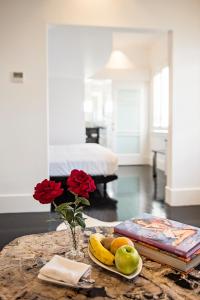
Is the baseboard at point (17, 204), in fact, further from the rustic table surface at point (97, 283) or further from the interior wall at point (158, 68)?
the interior wall at point (158, 68)

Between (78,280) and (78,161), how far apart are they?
365cm

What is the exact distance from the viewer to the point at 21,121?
3783 millimetres

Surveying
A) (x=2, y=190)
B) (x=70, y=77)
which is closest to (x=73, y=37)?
(x=2, y=190)

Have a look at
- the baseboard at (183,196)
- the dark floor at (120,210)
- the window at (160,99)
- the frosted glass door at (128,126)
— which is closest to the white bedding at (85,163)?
the dark floor at (120,210)

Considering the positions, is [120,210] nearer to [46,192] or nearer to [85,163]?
[85,163]

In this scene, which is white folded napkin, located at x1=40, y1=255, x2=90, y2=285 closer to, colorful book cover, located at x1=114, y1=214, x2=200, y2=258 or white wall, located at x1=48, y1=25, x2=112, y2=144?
colorful book cover, located at x1=114, y1=214, x2=200, y2=258

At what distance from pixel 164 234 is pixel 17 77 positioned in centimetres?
305

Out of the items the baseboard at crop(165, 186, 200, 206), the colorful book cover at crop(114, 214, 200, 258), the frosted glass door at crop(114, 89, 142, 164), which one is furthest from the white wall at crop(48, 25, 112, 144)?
the colorful book cover at crop(114, 214, 200, 258)

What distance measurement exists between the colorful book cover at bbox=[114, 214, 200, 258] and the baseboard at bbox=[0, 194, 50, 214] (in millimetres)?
2619

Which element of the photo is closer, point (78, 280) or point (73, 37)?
point (78, 280)

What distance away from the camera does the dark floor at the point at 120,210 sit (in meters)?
3.23

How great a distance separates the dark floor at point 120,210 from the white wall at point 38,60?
16.1 inches

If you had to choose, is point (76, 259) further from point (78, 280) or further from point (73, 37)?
point (73, 37)

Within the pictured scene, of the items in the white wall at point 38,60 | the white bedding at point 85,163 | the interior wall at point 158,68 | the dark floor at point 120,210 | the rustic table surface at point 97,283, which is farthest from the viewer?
the interior wall at point 158,68
